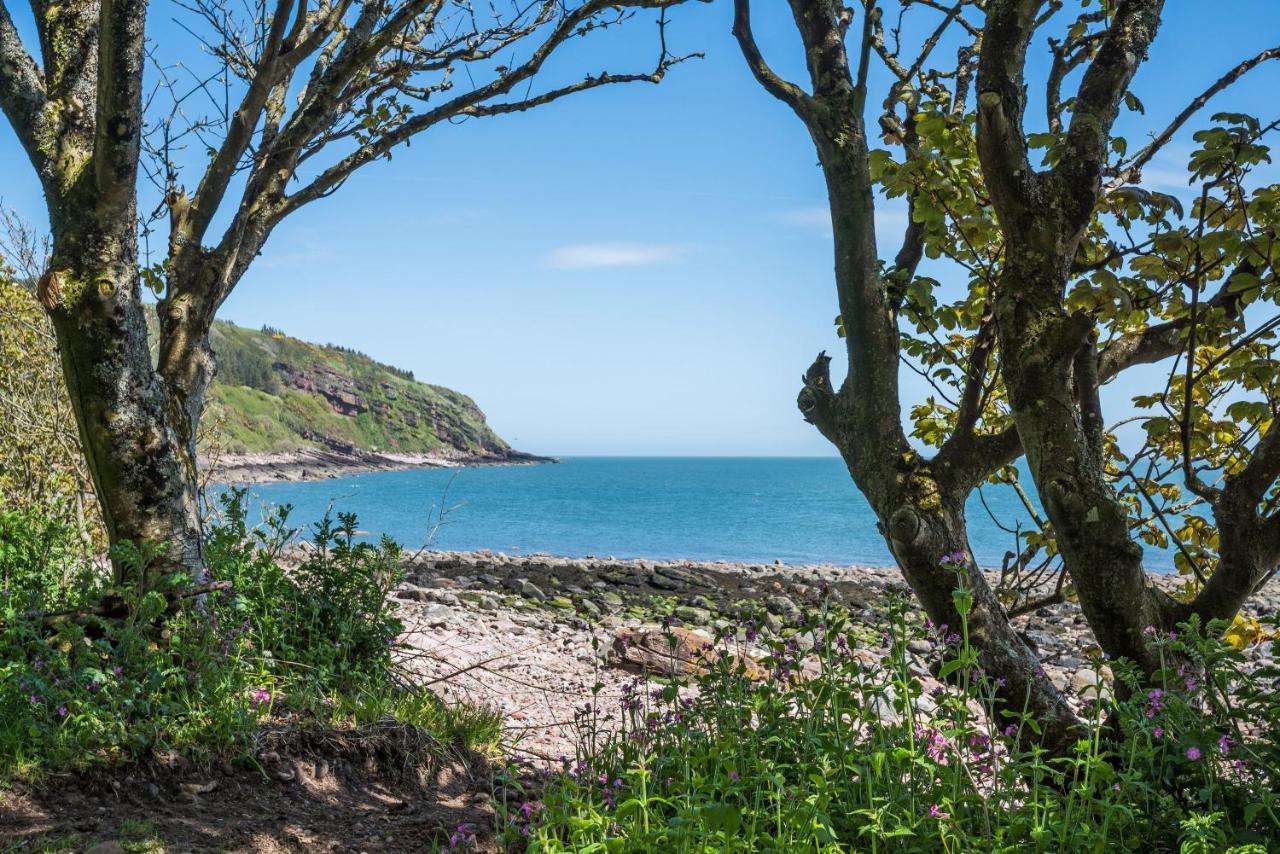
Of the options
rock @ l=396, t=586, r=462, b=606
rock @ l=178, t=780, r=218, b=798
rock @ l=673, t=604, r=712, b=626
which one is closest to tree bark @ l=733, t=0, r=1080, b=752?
rock @ l=178, t=780, r=218, b=798

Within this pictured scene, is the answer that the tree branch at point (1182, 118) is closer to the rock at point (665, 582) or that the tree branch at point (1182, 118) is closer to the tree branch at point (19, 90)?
the tree branch at point (19, 90)

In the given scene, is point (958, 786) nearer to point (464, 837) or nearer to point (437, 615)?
point (464, 837)

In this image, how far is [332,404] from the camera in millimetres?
132500

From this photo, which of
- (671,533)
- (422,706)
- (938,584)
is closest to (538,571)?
(422,706)

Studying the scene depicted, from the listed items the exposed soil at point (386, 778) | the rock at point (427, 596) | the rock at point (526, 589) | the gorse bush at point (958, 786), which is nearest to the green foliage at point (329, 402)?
the rock at point (526, 589)

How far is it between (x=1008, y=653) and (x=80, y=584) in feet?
15.8

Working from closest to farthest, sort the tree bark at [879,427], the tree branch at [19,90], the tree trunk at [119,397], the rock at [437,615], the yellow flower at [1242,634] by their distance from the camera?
the tree bark at [879,427] < the yellow flower at [1242,634] < the tree trunk at [119,397] < the tree branch at [19,90] < the rock at [437,615]

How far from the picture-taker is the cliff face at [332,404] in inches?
4368

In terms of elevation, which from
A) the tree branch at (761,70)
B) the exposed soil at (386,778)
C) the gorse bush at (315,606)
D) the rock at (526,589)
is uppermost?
the tree branch at (761,70)

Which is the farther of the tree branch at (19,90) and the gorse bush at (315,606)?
the gorse bush at (315,606)

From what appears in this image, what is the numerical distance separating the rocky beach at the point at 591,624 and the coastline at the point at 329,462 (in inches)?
1711

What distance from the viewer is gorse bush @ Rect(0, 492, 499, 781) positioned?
406 centimetres

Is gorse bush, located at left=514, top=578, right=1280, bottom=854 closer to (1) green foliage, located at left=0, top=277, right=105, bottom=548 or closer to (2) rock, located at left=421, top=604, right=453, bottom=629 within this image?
(2) rock, located at left=421, top=604, right=453, bottom=629

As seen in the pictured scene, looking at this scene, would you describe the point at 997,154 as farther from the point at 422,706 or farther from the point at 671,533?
the point at 671,533
